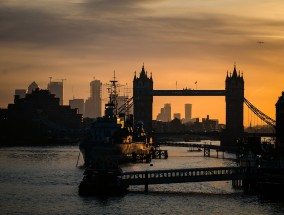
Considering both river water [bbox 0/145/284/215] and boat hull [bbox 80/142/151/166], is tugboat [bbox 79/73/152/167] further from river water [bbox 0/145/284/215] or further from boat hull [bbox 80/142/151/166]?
river water [bbox 0/145/284/215]

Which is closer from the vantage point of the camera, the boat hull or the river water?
the river water

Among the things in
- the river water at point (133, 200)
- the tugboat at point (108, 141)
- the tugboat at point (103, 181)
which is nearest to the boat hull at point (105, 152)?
the tugboat at point (108, 141)

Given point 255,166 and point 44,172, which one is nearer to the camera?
point 255,166

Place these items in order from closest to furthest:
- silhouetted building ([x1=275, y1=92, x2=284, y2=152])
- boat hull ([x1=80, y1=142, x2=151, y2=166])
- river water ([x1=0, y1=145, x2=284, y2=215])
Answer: river water ([x1=0, y1=145, x2=284, y2=215])
silhouetted building ([x1=275, y1=92, x2=284, y2=152])
boat hull ([x1=80, y1=142, x2=151, y2=166])

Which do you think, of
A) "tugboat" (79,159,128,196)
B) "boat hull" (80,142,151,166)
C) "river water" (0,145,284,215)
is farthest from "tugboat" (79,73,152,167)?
"tugboat" (79,159,128,196)

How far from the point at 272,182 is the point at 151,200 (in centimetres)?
1386

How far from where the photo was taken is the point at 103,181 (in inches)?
4181

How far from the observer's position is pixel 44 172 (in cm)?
14988

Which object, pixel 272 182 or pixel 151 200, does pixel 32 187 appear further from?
pixel 272 182

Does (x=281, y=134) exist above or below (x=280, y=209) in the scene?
above

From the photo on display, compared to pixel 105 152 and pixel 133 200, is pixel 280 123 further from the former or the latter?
pixel 105 152

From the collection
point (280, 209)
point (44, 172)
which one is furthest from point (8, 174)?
point (280, 209)

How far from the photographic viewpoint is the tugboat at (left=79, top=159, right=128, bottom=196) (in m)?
106

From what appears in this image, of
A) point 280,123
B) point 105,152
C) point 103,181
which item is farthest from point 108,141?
point 103,181
